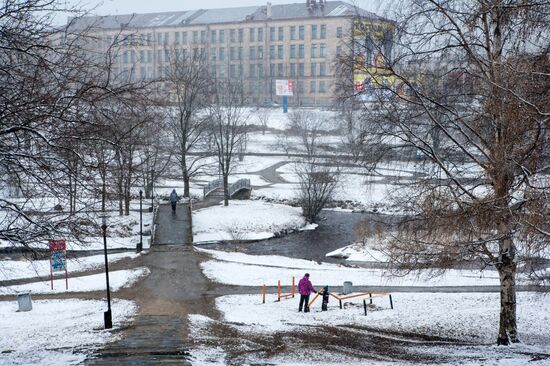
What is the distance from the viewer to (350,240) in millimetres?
37875

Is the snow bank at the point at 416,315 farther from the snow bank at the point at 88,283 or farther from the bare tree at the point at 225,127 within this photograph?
the bare tree at the point at 225,127

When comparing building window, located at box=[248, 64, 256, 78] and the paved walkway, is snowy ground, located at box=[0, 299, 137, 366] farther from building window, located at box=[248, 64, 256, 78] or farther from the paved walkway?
building window, located at box=[248, 64, 256, 78]

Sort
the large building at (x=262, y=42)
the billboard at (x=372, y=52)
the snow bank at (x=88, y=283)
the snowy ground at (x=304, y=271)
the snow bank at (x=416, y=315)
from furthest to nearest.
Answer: the large building at (x=262, y=42) < the snowy ground at (x=304, y=271) < the snow bank at (x=88, y=283) < the snow bank at (x=416, y=315) < the billboard at (x=372, y=52)

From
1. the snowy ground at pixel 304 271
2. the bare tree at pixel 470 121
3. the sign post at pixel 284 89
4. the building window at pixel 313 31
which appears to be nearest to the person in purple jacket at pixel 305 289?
the snowy ground at pixel 304 271

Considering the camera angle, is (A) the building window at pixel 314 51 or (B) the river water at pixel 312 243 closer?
(B) the river water at pixel 312 243

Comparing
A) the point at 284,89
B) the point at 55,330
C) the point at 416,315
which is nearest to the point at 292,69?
the point at 284,89

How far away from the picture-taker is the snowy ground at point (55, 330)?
13.8m

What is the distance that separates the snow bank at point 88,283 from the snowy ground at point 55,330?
6.36 feet

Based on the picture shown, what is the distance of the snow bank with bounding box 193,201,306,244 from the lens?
38.3 metres

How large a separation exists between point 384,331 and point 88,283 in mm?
13099

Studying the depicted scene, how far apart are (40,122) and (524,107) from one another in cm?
866

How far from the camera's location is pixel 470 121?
15.2 m

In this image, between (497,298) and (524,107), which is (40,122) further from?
(497,298)

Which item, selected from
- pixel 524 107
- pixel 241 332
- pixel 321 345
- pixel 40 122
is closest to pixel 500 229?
pixel 524 107
